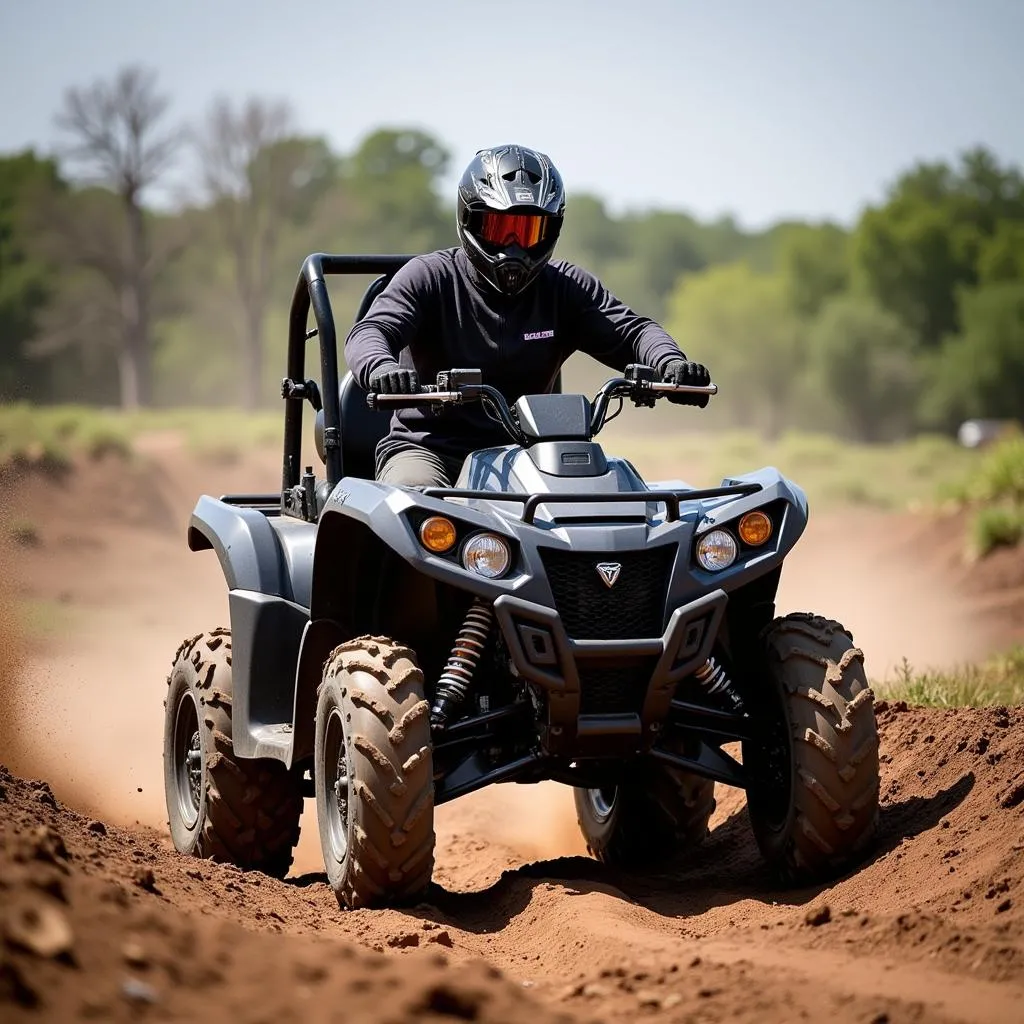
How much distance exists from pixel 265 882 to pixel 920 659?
8884mm

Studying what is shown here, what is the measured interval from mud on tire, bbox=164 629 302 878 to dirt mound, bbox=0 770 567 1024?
7.44 ft

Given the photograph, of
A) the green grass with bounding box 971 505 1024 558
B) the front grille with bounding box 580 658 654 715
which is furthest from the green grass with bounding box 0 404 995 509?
the front grille with bounding box 580 658 654 715

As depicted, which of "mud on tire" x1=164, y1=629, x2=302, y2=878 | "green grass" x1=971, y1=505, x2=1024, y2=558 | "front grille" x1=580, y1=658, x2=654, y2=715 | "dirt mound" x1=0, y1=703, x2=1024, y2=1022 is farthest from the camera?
"green grass" x1=971, y1=505, x2=1024, y2=558

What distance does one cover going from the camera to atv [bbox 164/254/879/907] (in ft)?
17.3

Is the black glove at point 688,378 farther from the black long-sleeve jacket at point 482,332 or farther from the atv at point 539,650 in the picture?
the black long-sleeve jacket at point 482,332

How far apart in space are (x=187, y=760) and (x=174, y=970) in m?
3.67

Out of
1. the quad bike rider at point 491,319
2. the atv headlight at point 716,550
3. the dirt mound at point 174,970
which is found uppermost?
the quad bike rider at point 491,319

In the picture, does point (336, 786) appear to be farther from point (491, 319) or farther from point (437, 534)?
point (491, 319)

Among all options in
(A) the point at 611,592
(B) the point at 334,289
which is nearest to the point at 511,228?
(A) the point at 611,592

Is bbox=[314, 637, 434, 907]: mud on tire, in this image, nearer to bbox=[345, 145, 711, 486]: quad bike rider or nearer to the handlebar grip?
bbox=[345, 145, 711, 486]: quad bike rider

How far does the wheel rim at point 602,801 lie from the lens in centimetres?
745

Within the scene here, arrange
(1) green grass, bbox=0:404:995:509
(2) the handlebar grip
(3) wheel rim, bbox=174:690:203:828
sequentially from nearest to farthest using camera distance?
(2) the handlebar grip, (3) wheel rim, bbox=174:690:203:828, (1) green grass, bbox=0:404:995:509

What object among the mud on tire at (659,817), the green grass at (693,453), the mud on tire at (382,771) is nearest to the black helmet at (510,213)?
the mud on tire at (382,771)

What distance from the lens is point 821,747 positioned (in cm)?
542
